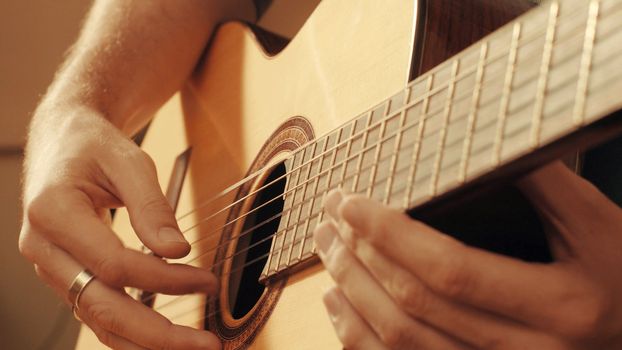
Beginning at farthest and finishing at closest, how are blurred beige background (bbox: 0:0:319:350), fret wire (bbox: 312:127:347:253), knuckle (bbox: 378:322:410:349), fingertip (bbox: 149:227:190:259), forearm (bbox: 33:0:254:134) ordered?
blurred beige background (bbox: 0:0:319:350)
forearm (bbox: 33:0:254:134)
fingertip (bbox: 149:227:190:259)
fret wire (bbox: 312:127:347:253)
knuckle (bbox: 378:322:410:349)

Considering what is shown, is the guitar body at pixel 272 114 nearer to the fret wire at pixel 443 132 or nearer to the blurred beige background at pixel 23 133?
the fret wire at pixel 443 132

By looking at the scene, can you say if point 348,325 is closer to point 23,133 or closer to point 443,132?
point 443,132

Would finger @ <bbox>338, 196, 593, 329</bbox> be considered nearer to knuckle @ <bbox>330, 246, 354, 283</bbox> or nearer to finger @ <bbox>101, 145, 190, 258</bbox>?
knuckle @ <bbox>330, 246, 354, 283</bbox>

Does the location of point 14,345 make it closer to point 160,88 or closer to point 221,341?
point 160,88

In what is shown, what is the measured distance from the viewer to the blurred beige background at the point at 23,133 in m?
1.92

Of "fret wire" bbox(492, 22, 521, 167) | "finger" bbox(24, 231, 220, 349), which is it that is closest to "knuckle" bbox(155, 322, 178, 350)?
"finger" bbox(24, 231, 220, 349)

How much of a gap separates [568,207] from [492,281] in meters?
0.08

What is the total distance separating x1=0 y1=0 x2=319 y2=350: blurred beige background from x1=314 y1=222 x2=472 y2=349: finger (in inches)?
64.2

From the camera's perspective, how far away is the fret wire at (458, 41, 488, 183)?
41cm

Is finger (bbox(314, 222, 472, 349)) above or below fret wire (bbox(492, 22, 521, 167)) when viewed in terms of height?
below

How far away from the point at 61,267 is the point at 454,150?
55 cm

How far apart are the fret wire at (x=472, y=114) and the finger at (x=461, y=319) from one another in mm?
81

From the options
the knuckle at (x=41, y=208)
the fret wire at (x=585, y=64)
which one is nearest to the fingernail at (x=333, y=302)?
the fret wire at (x=585, y=64)

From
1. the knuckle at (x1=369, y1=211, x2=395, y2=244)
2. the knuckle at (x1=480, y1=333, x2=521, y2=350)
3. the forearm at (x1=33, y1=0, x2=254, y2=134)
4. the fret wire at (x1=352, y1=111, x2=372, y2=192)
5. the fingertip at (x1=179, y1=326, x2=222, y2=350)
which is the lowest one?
the knuckle at (x1=480, y1=333, x2=521, y2=350)
